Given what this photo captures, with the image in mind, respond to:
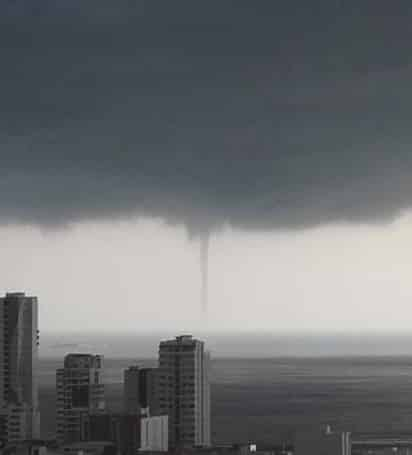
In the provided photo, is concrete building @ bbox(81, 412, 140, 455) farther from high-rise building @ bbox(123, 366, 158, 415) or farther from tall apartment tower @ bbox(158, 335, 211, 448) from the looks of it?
high-rise building @ bbox(123, 366, 158, 415)

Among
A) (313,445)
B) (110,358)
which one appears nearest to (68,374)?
(313,445)

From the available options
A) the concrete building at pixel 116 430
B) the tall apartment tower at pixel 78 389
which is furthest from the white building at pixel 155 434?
the tall apartment tower at pixel 78 389

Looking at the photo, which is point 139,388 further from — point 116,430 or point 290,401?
point 290,401

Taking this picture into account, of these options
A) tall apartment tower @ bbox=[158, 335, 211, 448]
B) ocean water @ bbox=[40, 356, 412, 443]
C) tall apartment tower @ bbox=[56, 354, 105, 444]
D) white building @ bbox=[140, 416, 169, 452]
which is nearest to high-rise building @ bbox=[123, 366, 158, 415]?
tall apartment tower @ bbox=[158, 335, 211, 448]

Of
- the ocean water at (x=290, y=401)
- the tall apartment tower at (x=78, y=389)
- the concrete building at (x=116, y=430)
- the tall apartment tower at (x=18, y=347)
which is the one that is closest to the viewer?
the concrete building at (x=116, y=430)

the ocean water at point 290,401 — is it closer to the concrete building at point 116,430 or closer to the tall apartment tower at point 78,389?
the tall apartment tower at point 78,389

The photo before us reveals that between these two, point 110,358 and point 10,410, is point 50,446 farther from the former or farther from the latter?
point 110,358
